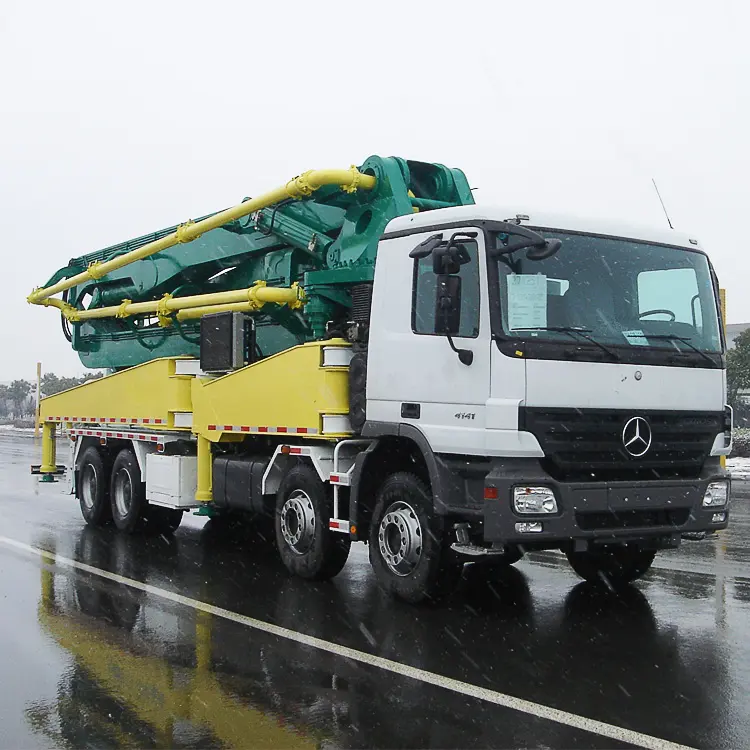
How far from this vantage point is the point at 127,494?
11.3 meters

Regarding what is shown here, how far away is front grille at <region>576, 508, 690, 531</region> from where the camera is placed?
6.46 meters

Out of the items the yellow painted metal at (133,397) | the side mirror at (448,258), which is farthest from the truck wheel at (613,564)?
the yellow painted metal at (133,397)

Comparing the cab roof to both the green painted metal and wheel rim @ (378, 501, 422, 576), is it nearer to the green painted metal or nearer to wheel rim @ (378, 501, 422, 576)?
the green painted metal

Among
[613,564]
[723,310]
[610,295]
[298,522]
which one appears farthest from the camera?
[298,522]

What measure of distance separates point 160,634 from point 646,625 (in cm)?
325

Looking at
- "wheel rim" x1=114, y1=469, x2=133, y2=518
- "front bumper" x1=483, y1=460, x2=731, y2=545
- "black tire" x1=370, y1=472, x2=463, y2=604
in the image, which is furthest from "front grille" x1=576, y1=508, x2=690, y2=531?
"wheel rim" x1=114, y1=469, x2=133, y2=518

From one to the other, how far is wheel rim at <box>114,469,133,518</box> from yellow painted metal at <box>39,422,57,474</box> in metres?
2.58

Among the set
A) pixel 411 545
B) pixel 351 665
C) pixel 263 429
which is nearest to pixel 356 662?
pixel 351 665

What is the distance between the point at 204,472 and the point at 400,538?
3.42 m

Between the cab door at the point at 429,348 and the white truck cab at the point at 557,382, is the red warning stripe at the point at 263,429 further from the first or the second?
the white truck cab at the point at 557,382

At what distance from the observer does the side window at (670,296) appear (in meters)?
7.01

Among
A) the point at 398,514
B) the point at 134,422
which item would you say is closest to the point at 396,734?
the point at 398,514

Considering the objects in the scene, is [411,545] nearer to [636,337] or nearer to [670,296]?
[636,337]

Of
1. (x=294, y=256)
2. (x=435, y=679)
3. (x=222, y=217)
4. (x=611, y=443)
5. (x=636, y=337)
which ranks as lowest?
(x=435, y=679)
